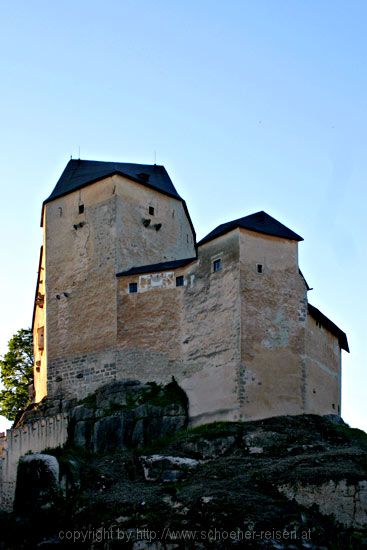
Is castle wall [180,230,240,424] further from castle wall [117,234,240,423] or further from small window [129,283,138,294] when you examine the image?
small window [129,283,138,294]

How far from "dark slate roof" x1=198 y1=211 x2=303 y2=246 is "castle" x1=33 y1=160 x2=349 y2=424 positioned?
2.9 inches

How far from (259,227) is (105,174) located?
9.51m

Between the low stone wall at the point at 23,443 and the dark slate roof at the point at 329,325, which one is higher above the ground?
the dark slate roof at the point at 329,325

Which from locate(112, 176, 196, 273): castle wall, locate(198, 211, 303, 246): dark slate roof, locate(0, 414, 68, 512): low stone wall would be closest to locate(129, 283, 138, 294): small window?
locate(112, 176, 196, 273): castle wall

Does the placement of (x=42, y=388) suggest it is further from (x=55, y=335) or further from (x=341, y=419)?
(x=341, y=419)

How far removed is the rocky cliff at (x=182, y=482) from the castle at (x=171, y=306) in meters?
1.49

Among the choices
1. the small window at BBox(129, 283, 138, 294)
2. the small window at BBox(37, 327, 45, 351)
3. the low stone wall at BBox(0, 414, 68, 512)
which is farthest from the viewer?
the small window at BBox(37, 327, 45, 351)

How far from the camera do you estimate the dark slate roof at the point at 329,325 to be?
61478 millimetres

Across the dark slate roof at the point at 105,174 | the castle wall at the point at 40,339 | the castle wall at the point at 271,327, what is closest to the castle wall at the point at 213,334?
the castle wall at the point at 271,327

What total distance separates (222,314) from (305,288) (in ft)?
14.2

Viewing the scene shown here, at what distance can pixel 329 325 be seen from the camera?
6325cm

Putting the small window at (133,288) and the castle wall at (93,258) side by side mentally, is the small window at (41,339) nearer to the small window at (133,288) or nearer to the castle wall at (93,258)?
the castle wall at (93,258)

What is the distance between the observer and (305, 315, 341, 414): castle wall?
5969 cm

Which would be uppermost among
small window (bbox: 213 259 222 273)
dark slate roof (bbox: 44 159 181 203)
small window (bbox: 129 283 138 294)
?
dark slate roof (bbox: 44 159 181 203)
